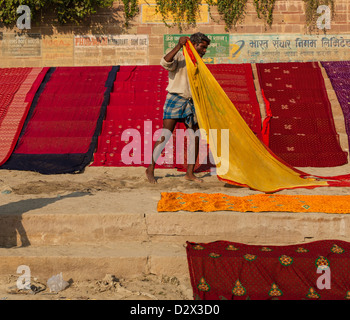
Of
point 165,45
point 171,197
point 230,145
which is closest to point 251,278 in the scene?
point 171,197

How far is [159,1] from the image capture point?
34.7 feet

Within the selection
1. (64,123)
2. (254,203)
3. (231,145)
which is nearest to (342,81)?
(231,145)

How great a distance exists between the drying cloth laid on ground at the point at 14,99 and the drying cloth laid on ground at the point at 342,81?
489 centimetres

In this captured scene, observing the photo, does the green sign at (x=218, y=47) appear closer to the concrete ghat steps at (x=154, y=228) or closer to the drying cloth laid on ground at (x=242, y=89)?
the drying cloth laid on ground at (x=242, y=89)

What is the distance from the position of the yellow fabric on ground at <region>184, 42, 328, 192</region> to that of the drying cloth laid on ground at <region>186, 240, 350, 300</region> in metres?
1.56

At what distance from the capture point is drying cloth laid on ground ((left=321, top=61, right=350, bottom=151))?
7288mm

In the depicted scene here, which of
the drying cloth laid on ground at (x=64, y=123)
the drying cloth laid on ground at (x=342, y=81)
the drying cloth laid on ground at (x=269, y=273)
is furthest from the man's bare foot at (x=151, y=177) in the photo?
the drying cloth laid on ground at (x=342, y=81)

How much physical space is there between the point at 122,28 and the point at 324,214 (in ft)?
26.7

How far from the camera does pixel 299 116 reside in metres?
7.20

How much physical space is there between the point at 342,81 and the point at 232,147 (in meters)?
3.91

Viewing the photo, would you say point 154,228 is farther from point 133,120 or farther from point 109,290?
point 133,120

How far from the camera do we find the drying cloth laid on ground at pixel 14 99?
21.9 feet
